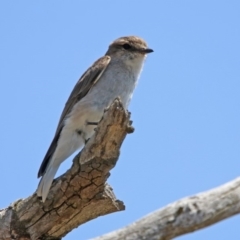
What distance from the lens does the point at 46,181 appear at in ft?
24.9

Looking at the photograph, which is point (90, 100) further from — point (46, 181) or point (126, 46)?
point (46, 181)

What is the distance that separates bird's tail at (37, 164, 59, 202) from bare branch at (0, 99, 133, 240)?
5 cm

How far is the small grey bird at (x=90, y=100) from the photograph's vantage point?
8617mm

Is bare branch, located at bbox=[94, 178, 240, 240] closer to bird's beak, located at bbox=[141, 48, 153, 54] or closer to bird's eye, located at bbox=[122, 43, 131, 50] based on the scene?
bird's beak, located at bbox=[141, 48, 153, 54]

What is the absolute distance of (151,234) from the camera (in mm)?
4672

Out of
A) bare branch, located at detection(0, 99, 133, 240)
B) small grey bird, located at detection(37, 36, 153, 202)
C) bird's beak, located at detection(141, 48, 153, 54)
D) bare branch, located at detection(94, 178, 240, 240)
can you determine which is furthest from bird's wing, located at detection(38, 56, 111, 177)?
bare branch, located at detection(94, 178, 240, 240)

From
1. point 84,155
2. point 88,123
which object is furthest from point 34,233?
point 88,123

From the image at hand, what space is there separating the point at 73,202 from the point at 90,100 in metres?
1.86

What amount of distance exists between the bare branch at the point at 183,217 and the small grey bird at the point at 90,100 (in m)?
3.55

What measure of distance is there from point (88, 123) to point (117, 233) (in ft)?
13.2

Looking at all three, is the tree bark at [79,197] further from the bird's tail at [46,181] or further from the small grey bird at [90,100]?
the small grey bird at [90,100]

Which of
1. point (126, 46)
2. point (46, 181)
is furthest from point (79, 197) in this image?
point (126, 46)

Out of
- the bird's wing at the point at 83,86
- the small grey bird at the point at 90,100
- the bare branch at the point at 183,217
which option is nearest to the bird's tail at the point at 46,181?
the small grey bird at the point at 90,100

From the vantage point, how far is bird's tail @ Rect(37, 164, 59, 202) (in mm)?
7277
